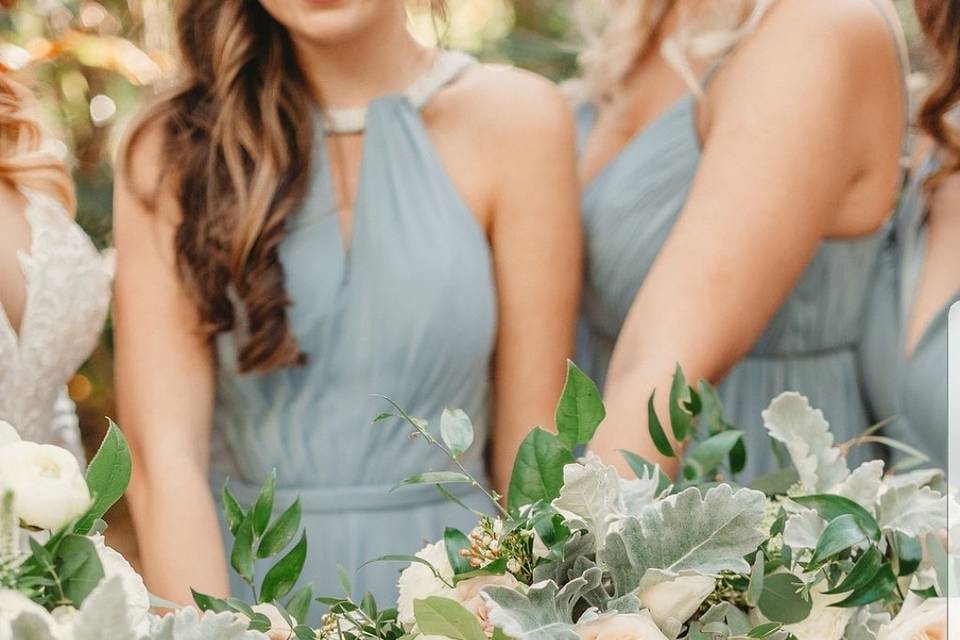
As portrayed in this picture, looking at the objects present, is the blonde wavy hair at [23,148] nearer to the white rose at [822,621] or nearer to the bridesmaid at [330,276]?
the bridesmaid at [330,276]

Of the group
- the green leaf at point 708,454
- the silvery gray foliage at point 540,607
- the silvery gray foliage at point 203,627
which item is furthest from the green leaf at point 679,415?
the silvery gray foliage at point 203,627

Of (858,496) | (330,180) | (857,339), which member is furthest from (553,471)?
(857,339)

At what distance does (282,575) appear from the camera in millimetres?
812

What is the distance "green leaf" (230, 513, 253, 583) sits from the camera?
799 millimetres

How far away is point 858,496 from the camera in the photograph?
846 mm

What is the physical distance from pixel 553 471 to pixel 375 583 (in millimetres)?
949

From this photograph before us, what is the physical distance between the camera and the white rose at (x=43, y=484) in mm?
651

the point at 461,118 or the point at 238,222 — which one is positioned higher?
the point at 461,118

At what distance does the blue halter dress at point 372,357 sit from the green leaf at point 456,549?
2.83 ft

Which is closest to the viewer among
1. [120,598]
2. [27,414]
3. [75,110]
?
[120,598]

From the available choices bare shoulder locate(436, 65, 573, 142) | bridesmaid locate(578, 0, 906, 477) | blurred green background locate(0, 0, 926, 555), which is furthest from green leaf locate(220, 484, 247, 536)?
blurred green background locate(0, 0, 926, 555)

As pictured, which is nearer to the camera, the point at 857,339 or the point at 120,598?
the point at 120,598

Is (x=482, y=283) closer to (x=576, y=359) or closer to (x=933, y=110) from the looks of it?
(x=576, y=359)

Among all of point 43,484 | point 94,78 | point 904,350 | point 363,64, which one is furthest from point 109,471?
point 94,78
